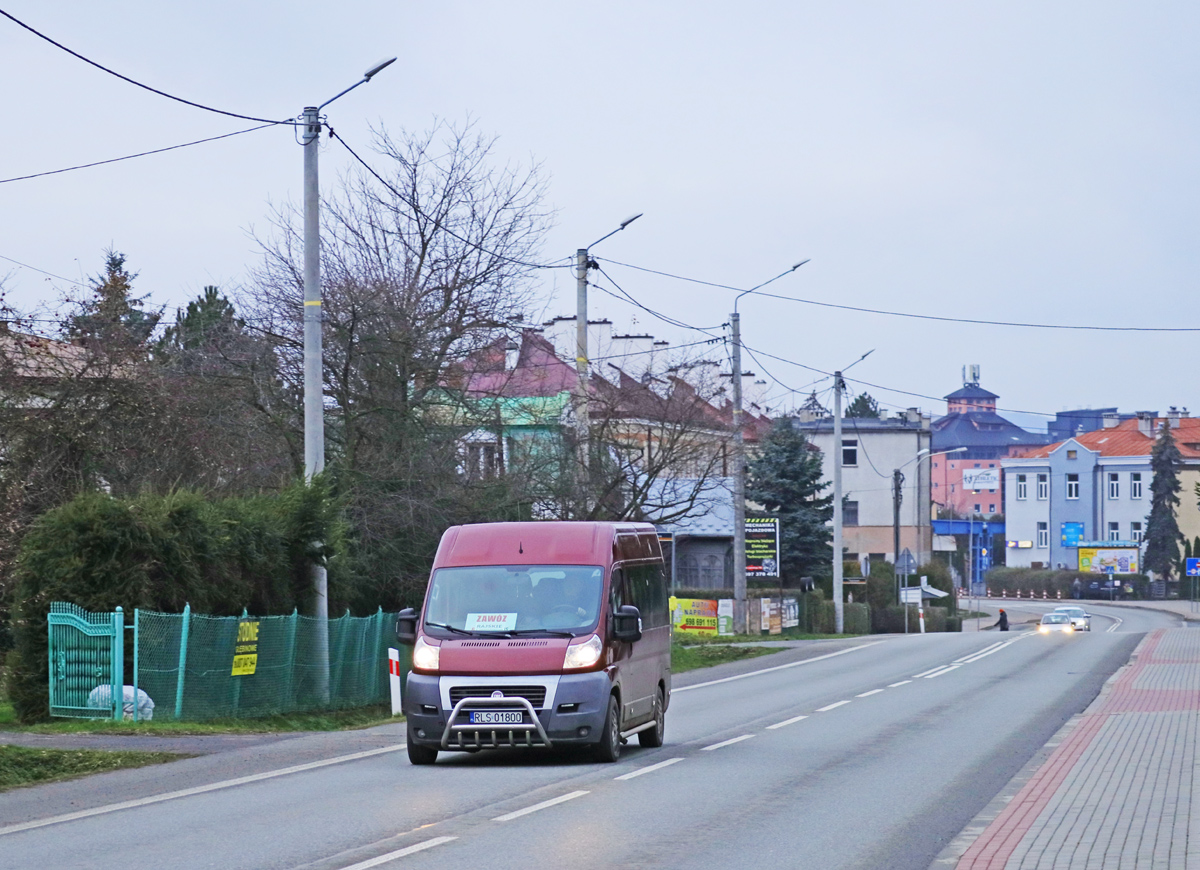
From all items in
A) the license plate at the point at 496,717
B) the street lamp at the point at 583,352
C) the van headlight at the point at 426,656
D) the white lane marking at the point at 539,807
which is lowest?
the white lane marking at the point at 539,807

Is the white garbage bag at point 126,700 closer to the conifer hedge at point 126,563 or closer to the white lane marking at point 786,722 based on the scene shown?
the conifer hedge at point 126,563

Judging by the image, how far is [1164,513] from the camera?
4528 inches

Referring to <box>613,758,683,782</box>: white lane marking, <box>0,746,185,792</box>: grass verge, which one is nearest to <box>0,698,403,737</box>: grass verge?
<box>0,746,185,792</box>: grass verge

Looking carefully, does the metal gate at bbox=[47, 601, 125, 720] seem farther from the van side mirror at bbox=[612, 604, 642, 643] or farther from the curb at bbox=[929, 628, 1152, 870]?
the curb at bbox=[929, 628, 1152, 870]

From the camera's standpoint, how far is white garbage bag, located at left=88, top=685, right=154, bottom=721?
19.2 m

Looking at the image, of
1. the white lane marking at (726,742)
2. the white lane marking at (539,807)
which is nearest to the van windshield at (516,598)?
the white lane marking at (726,742)

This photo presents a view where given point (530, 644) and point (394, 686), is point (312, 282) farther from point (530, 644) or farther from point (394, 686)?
point (530, 644)

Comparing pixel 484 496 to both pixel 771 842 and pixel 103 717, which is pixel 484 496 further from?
pixel 771 842

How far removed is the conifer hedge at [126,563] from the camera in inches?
776

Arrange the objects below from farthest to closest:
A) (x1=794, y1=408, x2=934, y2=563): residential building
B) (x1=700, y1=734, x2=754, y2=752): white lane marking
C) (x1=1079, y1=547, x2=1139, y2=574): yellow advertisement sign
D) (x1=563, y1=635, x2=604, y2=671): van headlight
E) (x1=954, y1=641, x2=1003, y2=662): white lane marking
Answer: (x1=1079, y1=547, x2=1139, y2=574): yellow advertisement sign, (x1=794, y1=408, x2=934, y2=563): residential building, (x1=954, y1=641, x2=1003, y2=662): white lane marking, (x1=700, y1=734, x2=754, y2=752): white lane marking, (x1=563, y1=635, x2=604, y2=671): van headlight

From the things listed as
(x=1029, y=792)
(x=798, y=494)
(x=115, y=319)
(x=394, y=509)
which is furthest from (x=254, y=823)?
(x=798, y=494)

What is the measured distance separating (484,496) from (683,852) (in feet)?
64.3

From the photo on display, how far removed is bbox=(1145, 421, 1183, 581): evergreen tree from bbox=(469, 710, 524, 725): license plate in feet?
350

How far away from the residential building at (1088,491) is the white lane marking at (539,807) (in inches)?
4445
